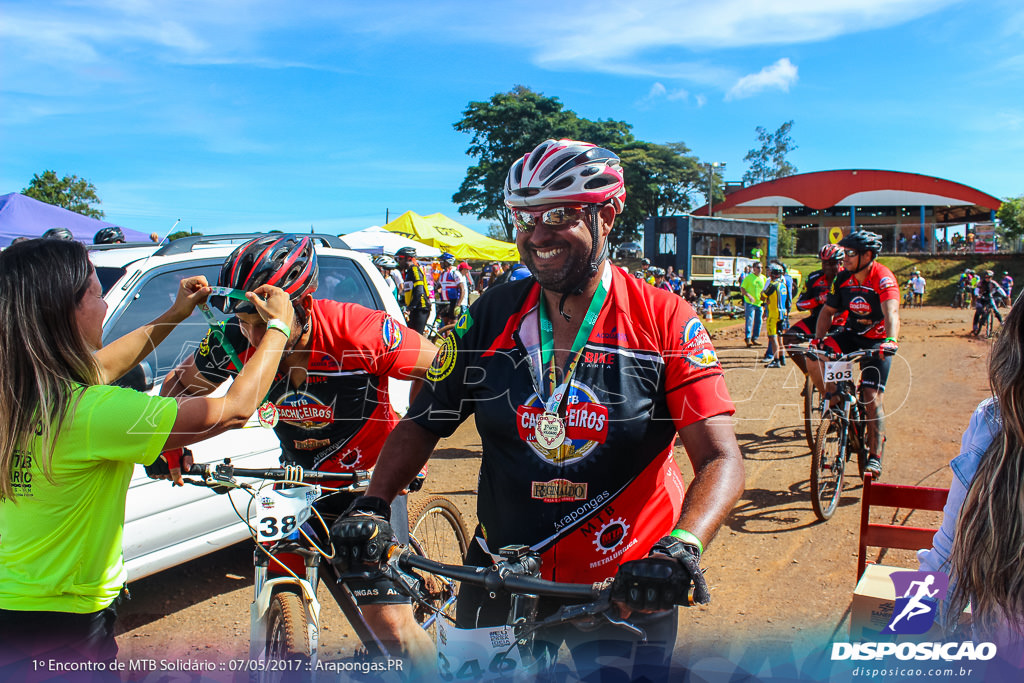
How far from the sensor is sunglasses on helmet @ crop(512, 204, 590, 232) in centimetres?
213

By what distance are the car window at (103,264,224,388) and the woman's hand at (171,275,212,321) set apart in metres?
1.30

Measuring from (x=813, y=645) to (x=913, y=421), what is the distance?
21.4 ft

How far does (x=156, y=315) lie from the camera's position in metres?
4.57

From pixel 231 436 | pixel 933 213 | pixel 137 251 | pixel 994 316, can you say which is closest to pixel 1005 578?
pixel 231 436

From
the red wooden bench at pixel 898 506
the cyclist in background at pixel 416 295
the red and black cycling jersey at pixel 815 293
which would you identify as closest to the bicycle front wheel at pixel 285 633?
the red wooden bench at pixel 898 506

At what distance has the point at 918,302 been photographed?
33.6m

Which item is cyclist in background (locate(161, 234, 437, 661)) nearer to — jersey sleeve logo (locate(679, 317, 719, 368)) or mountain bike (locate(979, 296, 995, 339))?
jersey sleeve logo (locate(679, 317, 719, 368))

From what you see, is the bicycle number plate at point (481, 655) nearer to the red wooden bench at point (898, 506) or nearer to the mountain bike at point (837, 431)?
the red wooden bench at point (898, 506)

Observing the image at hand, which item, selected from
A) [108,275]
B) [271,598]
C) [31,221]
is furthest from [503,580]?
[31,221]

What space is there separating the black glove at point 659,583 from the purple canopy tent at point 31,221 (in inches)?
415

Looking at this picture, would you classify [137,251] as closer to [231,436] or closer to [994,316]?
[231,436]

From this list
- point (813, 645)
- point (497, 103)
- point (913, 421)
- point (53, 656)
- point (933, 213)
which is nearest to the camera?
point (53, 656)

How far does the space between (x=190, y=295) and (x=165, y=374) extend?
1488 millimetres

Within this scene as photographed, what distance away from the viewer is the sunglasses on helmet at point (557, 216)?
6.99 ft
